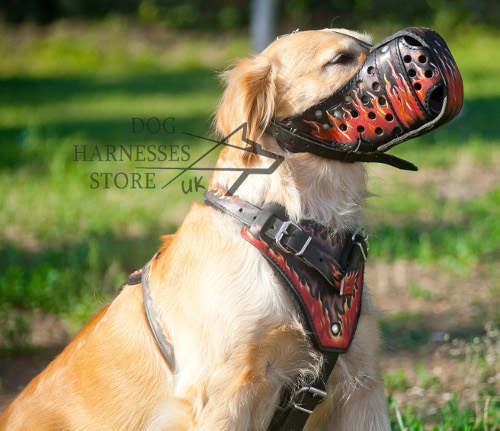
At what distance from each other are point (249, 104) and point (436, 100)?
67 centimetres

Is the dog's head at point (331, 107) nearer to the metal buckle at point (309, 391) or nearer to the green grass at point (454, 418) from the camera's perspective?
the metal buckle at point (309, 391)

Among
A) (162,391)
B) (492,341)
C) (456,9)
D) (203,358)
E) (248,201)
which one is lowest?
(492,341)

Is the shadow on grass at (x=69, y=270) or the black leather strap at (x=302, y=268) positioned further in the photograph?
the shadow on grass at (x=69, y=270)

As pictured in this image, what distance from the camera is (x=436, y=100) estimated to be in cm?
224

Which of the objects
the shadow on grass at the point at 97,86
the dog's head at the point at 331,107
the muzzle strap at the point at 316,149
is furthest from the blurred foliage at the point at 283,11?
the muzzle strap at the point at 316,149

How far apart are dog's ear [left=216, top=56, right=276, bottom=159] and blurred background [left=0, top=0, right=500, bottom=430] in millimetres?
432

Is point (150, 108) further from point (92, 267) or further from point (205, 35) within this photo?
point (205, 35)

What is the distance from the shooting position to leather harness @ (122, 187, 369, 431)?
2223 mm

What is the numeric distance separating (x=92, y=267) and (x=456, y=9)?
17.9 m

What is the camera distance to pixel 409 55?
86.1 inches

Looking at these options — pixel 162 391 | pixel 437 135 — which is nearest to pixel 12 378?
pixel 162 391

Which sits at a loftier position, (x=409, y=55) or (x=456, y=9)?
(x=456, y=9)

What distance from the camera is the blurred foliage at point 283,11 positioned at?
19.4 m

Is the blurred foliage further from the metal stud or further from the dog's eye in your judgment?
the metal stud
